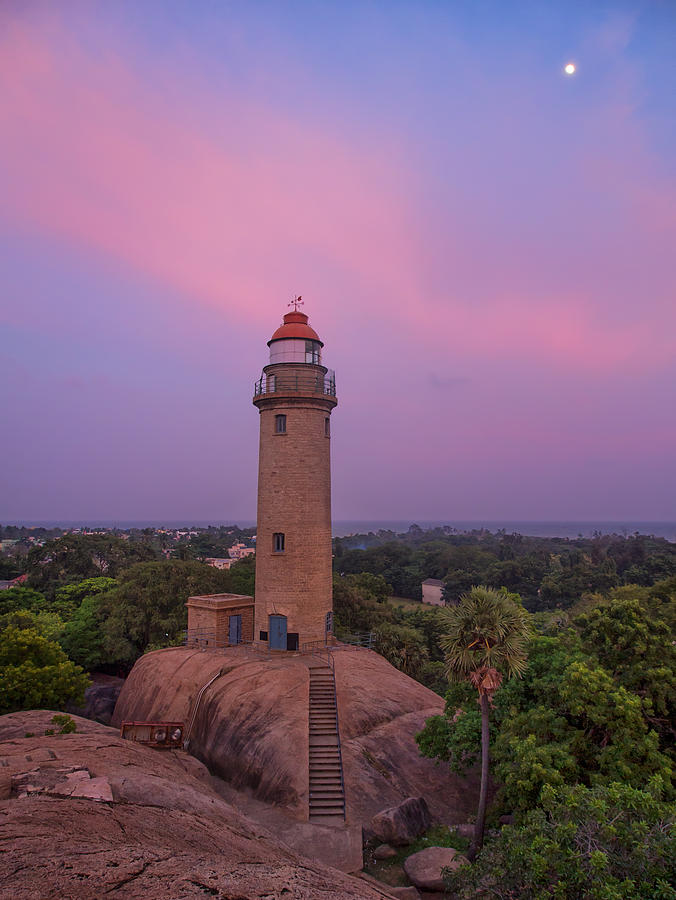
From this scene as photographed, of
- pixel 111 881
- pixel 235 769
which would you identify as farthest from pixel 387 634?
pixel 111 881

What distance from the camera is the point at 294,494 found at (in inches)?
1144

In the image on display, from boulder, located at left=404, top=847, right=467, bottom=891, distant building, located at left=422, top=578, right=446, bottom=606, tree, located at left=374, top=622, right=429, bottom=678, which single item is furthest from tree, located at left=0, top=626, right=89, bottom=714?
distant building, located at left=422, top=578, right=446, bottom=606

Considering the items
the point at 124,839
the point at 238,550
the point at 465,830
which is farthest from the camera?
the point at 238,550

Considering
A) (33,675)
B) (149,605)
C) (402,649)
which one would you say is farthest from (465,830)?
(149,605)

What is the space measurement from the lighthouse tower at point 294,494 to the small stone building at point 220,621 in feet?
6.39

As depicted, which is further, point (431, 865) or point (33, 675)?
point (33, 675)

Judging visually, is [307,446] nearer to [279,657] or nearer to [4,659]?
[279,657]

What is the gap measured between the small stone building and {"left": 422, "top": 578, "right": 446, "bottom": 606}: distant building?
226 ft

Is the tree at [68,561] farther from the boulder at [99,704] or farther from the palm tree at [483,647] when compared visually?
the palm tree at [483,647]

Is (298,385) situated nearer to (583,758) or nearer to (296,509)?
(296,509)

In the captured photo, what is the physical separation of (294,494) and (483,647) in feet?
49.0

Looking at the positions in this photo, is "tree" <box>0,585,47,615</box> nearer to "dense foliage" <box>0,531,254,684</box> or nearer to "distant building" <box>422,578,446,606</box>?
"dense foliage" <box>0,531,254,684</box>

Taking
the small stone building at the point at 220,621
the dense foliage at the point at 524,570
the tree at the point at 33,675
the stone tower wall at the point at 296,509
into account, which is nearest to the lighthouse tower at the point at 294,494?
the stone tower wall at the point at 296,509

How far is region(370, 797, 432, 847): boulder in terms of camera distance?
665 inches
